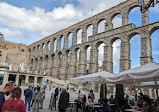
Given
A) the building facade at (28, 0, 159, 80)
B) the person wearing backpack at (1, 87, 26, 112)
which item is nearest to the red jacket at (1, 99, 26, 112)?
the person wearing backpack at (1, 87, 26, 112)

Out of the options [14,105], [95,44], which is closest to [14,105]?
[14,105]

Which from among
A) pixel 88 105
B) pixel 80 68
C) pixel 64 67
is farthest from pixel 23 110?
pixel 64 67

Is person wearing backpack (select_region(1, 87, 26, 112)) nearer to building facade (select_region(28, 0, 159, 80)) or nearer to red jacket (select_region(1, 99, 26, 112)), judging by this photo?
red jacket (select_region(1, 99, 26, 112))

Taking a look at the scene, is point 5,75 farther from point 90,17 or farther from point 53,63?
point 90,17

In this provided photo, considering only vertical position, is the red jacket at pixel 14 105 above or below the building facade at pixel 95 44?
below

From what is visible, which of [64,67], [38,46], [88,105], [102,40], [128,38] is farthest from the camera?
[38,46]

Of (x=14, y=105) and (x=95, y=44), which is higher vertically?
(x=95, y=44)

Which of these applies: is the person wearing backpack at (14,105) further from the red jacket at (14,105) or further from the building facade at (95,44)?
the building facade at (95,44)

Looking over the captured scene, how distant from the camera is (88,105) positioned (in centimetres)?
707

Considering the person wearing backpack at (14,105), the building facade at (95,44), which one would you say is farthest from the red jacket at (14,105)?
the building facade at (95,44)

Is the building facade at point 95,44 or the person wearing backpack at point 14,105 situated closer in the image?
the person wearing backpack at point 14,105

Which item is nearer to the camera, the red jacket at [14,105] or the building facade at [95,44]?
the red jacket at [14,105]

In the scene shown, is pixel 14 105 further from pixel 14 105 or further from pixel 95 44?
pixel 95 44

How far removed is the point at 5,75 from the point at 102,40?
2291 centimetres
